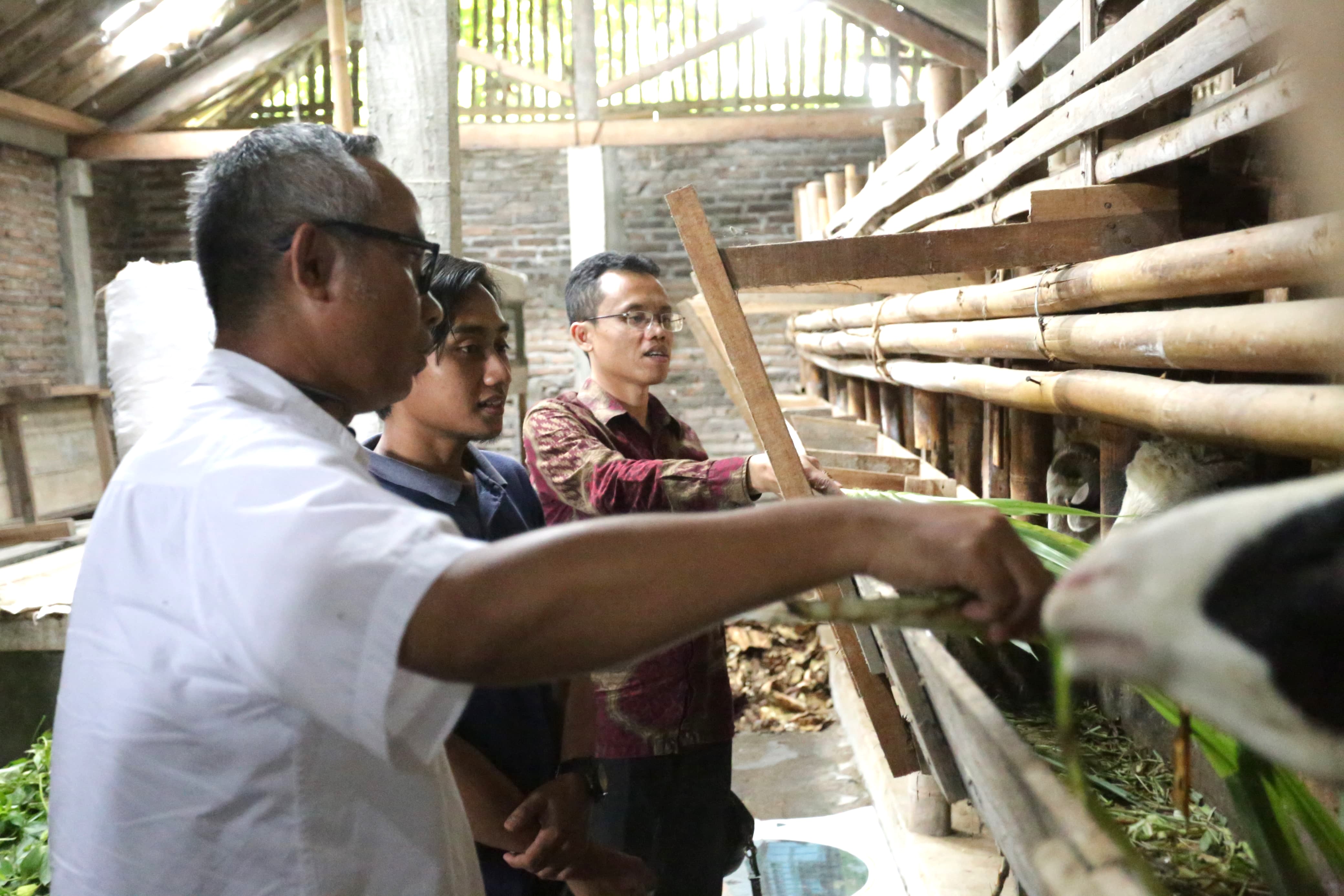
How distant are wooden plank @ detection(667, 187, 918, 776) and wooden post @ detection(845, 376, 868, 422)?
15.3ft

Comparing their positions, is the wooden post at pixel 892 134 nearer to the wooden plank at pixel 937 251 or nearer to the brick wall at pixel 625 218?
the wooden plank at pixel 937 251

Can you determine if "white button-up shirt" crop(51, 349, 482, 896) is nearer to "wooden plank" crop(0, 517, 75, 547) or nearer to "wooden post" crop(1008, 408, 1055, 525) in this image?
"wooden post" crop(1008, 408, 1055, 525)

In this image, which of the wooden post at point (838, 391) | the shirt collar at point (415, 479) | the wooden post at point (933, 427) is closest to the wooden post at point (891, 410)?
the wooden post at point (838, 391)

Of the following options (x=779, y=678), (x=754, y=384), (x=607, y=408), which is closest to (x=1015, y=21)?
(x=607, y=408)

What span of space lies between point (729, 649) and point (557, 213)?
20.4 feet

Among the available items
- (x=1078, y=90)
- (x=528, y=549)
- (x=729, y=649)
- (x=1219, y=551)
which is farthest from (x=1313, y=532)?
(x=729, y=649)

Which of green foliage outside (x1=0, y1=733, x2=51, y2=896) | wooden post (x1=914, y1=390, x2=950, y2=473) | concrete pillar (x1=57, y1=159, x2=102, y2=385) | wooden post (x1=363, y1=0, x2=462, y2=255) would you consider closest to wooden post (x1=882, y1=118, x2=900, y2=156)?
wooden post (x1=914, y1=390, x2=950, y2=473)

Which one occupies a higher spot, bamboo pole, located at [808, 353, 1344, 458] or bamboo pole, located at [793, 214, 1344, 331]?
bamboo pole, located at [793, 214, 1344, 331]

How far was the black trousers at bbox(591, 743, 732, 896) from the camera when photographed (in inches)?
109

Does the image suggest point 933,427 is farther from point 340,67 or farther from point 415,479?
point 340,67

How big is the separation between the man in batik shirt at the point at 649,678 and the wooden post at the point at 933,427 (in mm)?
1912

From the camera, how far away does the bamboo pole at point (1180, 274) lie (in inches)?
57.1

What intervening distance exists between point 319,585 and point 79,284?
37.2 feet

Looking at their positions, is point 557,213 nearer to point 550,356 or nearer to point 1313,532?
point 550,356
